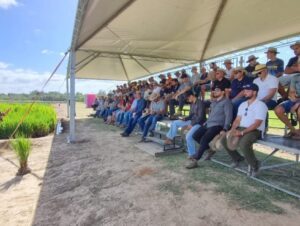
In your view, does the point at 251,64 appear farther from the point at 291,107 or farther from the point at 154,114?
the point at 154,114

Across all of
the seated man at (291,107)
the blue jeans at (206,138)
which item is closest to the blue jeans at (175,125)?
the blue jeans at (206,138)

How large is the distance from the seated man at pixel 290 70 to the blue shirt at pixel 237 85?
1.80ft

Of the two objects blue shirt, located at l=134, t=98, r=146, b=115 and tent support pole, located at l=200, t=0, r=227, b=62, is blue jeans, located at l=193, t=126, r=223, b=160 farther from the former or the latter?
blue shirt, located at l=134, t=98, r=146, b=115

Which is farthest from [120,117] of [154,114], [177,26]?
[177,26]

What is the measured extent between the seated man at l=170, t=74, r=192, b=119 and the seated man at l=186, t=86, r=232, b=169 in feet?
6.47

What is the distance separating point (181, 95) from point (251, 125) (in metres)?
3.22

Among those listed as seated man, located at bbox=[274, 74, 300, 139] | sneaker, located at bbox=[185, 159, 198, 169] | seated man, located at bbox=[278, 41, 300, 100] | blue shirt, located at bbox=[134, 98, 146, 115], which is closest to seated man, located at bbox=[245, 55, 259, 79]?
seated man, located at bbox=[278, 41, 300, 100]

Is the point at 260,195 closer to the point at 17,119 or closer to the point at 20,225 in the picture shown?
the point at 20,225

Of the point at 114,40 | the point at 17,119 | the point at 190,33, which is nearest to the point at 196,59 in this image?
the point at 190,33

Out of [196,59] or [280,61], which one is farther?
[196,59]

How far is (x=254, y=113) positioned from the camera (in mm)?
3869

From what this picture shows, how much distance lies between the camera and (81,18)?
16.8 ft

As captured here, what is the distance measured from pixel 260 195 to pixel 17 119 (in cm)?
751

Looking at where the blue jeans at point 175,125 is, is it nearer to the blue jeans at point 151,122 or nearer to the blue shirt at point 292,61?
the blue jeans at point 151,122
